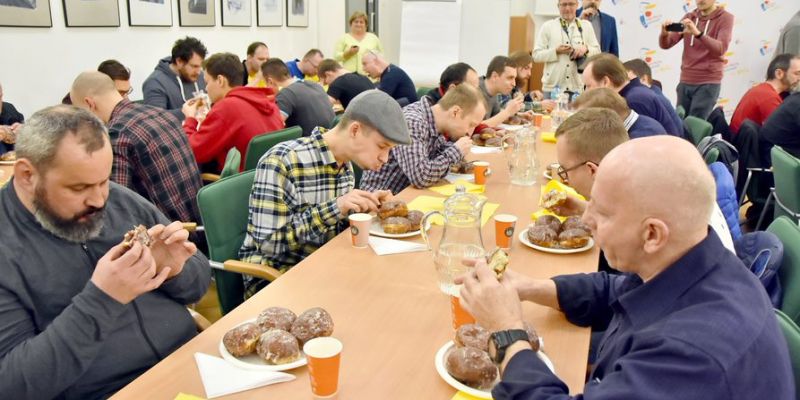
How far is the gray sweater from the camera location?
1311 millimetres

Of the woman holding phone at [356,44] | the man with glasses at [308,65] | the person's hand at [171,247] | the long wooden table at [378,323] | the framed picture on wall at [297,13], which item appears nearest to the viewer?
the long wooden table at [378,323]

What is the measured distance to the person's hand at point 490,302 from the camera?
1364 mm

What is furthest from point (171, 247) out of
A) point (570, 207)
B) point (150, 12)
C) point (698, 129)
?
point (150, 12)

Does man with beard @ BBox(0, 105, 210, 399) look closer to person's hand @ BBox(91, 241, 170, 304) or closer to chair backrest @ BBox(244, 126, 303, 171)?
person's hand @ BBox(91, 241, 170, 304)

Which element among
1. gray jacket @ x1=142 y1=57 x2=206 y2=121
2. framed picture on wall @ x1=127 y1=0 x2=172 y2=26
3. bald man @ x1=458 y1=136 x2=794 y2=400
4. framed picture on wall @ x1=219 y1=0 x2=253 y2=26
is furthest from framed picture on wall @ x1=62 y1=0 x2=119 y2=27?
bald man @ x1=458 y1=136 x2=794 y2=400

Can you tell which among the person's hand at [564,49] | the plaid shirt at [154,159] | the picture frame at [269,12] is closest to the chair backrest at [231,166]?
the plaid shirt at [154,159]

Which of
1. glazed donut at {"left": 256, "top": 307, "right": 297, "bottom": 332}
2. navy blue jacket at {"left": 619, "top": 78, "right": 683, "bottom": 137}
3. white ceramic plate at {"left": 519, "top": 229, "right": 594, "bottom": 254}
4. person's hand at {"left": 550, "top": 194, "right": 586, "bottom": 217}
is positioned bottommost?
white ceramic plate at {"left": 519, "top": 229, "right": 594, "bottom": 254}

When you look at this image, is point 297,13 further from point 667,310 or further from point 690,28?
point 667,310

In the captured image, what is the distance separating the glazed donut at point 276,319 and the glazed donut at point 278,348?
0.06m

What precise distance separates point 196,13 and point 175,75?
4.20ft

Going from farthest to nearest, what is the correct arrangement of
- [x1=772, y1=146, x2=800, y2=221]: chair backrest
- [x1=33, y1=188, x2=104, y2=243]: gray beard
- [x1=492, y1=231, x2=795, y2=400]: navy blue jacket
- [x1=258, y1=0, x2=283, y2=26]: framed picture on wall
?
1. [x1=258, y1=0, x2=283, y2=26]: framed picture on wall
2. [x1=772, y1=146, x2=800, y2=221]: chair backrest
3. [x1=33, y1=188, x2=104, y2=243]: gray beard
4. [x1=492, y1=231, x2=795, y2=400]: navy blue jacket

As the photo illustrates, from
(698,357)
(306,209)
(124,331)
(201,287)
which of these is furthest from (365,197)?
(698,357)

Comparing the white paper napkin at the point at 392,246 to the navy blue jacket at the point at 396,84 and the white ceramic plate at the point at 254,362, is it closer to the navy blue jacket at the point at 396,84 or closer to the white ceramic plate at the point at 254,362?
the white ceramic plate at the point at 254,362

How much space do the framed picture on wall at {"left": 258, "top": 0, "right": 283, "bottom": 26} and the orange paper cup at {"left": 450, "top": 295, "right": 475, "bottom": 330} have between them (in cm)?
685
